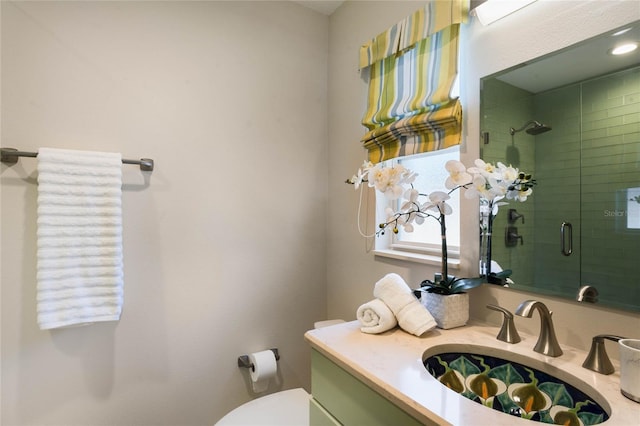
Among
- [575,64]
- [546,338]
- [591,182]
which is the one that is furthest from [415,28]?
[546,338]

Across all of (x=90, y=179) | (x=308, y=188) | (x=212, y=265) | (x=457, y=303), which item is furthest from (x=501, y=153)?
(x=90, y=179)

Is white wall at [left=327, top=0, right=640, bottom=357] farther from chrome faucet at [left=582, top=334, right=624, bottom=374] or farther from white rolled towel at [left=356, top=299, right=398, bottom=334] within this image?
white rolled towel at [left=356, top=299, right=398, bottom=334]

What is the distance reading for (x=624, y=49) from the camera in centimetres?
81

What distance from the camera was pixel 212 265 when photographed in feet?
5.28

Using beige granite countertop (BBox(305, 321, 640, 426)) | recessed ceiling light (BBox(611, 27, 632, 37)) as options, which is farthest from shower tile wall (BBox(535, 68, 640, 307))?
beige granite countertop (BBox(305, 321, 640, 426))

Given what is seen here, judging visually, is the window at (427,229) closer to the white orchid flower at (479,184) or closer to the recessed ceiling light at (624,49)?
the white orchid flower at (479,184)

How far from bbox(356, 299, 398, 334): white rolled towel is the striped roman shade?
648 millimetres

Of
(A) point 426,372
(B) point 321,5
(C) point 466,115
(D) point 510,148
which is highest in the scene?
(B) point 321,5

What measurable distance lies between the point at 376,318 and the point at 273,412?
72cm

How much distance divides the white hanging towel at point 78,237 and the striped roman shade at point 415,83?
3.79ft

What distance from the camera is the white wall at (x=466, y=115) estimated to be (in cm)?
88

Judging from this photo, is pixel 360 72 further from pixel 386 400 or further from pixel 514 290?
pixel 386 400

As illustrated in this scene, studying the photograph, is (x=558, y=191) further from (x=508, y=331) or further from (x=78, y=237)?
(x=78, y=237)

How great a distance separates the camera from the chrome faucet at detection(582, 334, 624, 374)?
0.76 meters
